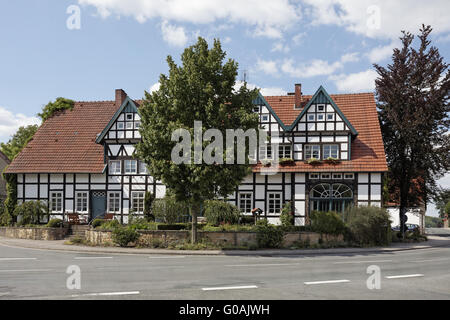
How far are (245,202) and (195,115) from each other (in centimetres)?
1078

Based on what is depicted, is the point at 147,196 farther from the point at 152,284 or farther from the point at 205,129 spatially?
the point at 152,284

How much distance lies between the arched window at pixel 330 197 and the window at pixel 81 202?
16578 millimetres

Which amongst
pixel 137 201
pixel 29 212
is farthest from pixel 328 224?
pixel 29 212

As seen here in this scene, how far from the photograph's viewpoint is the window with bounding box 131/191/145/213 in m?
30.6

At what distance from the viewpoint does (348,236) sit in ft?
80.3

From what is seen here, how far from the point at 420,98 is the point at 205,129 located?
62.6 ft

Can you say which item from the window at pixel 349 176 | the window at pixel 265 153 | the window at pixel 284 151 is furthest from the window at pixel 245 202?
the window at pixel 349 176

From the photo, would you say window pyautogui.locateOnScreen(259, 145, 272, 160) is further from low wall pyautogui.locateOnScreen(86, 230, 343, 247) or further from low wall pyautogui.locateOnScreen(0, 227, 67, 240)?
low wall pyautogui.locateOnScreen(0, 227, 67, 240)

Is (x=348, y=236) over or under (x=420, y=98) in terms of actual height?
under

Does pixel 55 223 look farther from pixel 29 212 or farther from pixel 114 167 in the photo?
pixel 114 167

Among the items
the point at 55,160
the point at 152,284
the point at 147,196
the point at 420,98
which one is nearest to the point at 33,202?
the point at 55,160

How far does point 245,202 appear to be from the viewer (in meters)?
30.0
